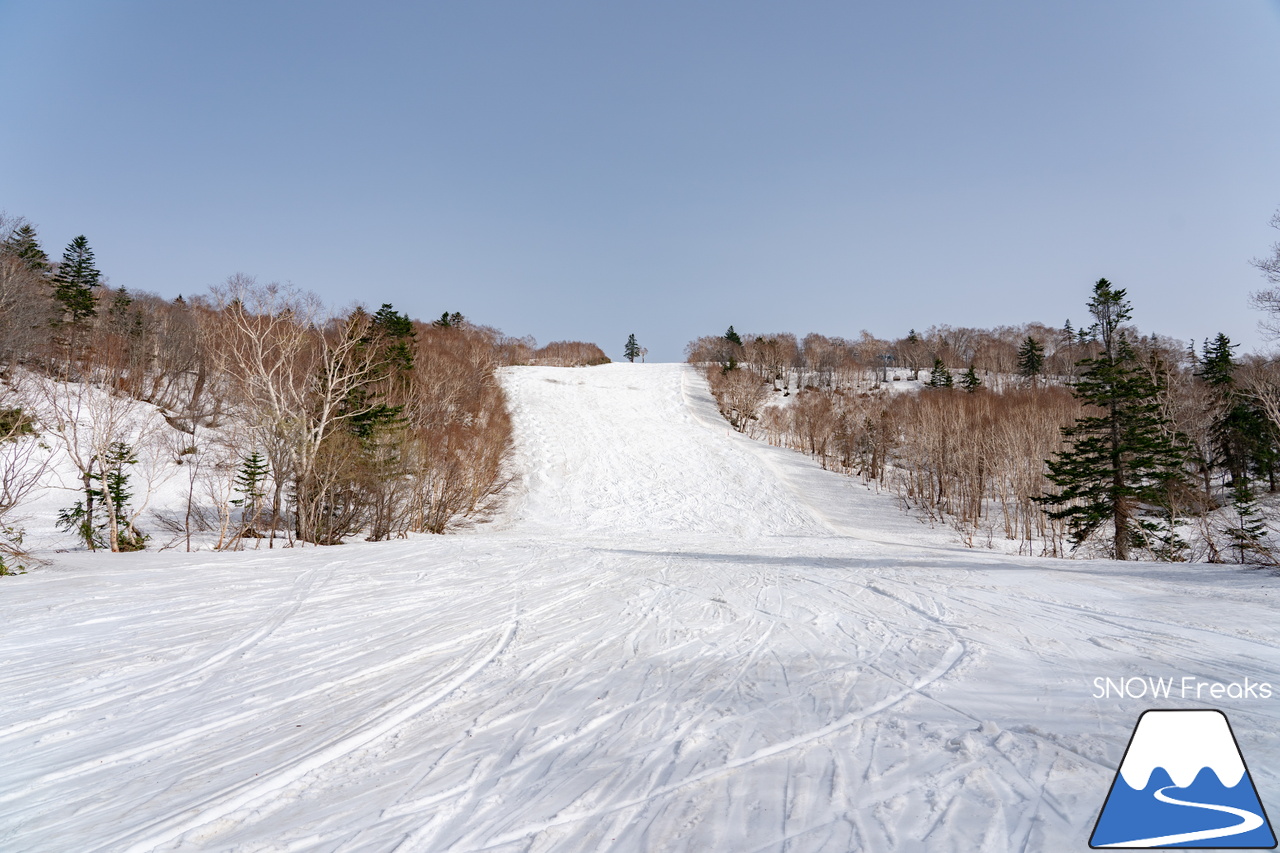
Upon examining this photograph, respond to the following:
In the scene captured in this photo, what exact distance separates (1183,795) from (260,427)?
938 inches

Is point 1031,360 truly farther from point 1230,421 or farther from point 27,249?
point 27,249

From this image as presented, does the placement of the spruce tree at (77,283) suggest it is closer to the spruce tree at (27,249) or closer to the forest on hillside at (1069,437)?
the spruce tree at (27,249)

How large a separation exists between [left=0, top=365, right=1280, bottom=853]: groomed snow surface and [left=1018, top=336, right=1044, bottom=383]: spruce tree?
89.7 metres

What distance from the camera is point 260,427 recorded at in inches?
781

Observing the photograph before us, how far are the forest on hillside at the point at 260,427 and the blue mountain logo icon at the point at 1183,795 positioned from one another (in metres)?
16.9

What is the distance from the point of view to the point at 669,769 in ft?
12.0

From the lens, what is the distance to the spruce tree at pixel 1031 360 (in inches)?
3344

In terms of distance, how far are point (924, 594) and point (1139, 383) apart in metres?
22.4

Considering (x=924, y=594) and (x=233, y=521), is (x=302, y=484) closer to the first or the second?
(x=233, y=521)

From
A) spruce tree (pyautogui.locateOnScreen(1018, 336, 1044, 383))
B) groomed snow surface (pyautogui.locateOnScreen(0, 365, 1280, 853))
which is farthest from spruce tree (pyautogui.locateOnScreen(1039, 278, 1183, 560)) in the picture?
spruce tree (pyautogui.locateOnScreen(1018, 336, 1044, 383))

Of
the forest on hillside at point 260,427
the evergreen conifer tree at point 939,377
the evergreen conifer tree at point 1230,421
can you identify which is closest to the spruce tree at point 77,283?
the forest on hillside at point 260,427

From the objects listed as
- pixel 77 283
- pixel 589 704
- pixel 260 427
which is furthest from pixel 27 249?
pixel 589 704

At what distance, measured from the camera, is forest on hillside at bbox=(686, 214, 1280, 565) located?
22.4m

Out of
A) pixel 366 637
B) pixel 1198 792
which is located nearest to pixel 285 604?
pixel 366 637
